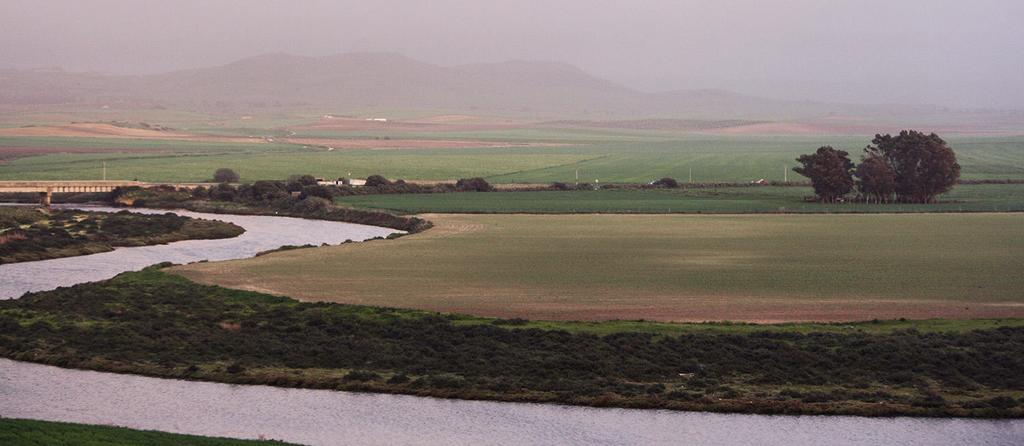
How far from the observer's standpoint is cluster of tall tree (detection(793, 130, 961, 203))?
8332 cm

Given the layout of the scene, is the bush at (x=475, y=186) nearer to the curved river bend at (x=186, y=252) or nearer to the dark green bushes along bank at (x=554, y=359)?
the curved river bend at (x=186, y=252)

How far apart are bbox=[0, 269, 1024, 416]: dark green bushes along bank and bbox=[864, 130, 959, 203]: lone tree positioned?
52418 mm

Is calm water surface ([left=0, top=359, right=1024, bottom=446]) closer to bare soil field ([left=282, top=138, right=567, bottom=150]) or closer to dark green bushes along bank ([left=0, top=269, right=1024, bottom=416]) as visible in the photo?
dark green bushes along bank ([left=0, top=269, right=1024, bottom=416])

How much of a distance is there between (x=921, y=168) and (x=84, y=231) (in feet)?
154

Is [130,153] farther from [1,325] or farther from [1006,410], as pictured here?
[1006,410]

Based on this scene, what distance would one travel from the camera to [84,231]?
210ft

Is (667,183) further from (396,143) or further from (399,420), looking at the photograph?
(396,143)

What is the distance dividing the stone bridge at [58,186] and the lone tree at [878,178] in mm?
42733

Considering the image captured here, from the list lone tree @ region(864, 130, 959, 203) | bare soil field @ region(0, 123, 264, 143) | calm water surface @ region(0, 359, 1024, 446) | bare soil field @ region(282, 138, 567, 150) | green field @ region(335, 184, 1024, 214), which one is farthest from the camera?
bare soil field @ region(0, 123, 264, 143)

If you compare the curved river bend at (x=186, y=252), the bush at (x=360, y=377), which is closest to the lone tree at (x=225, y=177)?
the curved river bend at (x=186, y=252)

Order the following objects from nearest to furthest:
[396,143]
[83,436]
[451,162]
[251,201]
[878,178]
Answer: [83,436] → [878,178] → [251,201] → [451,162] → [396,143]

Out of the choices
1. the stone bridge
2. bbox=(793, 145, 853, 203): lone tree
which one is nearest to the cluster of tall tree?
bbox=(793, 145, 853, 203): lone tree

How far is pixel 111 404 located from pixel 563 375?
351 inches

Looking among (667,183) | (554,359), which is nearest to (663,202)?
(667,183)
